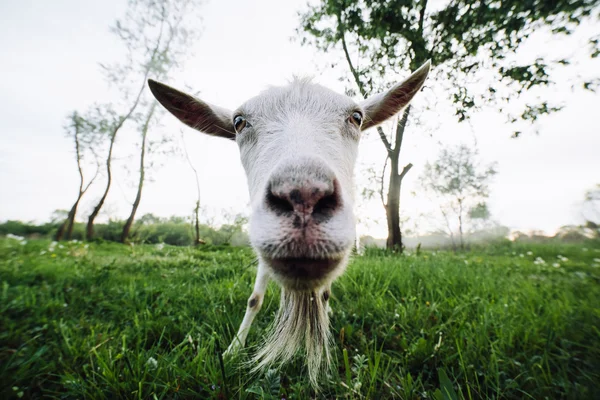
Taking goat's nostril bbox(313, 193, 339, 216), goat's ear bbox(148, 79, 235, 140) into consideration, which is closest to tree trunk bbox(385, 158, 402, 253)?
goat's ear bbox(148, 79, 235, 140)

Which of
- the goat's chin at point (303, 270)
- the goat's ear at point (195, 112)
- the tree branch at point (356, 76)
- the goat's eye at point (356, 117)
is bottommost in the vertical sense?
the goat's chin at point (303, 270)

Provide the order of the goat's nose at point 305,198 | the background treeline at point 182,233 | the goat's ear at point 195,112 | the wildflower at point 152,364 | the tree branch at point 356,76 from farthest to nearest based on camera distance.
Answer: the background treeline at point 182,233
the tree branch at point 356,76
the goat's ear at point 195,112
the wildflower at point 152,364
the goat's nose at point 305,198

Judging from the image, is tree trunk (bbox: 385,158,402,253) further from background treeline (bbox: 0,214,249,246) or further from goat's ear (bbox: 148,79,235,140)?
goat's ear (bbox: 148,79,235,140)

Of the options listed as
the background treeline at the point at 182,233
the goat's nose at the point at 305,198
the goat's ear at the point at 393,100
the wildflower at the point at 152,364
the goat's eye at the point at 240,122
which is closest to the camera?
the goat's nose at the point at 305,198

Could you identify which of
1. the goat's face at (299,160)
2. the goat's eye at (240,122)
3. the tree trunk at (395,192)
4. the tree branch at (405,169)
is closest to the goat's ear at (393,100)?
the goat's face at (299,160)

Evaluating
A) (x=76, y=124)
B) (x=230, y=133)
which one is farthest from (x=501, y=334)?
(x=76, y=124)

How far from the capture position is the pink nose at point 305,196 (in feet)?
3.54

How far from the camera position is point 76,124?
1744 centimetres

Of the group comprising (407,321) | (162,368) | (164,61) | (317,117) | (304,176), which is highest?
(164,61)

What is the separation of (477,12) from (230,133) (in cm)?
787

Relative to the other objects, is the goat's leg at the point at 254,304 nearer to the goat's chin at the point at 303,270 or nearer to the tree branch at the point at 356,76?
the goat's chin at the point at 303,270

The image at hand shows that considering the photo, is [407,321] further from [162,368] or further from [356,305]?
[162,368]

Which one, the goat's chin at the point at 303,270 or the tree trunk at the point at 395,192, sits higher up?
the tree trunk at the point at 395,192

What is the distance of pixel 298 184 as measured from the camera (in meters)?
1.07
